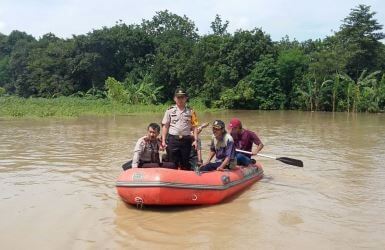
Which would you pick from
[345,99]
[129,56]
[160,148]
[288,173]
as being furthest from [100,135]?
[129,56]

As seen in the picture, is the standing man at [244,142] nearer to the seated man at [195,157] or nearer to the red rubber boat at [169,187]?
the seated man at [195,157]

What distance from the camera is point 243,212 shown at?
6078mm

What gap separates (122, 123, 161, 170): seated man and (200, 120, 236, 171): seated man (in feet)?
2.38

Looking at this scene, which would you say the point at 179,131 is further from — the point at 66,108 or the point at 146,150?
the point at 66,108

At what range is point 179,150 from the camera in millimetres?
6578

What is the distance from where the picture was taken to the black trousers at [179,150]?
6.53m

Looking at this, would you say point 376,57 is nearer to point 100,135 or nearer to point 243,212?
point 100,135

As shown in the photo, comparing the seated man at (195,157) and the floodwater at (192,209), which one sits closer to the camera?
the floodwater at (192,209)

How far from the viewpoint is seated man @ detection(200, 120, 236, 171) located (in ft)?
21.7

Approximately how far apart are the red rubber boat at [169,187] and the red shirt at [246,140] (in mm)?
1359

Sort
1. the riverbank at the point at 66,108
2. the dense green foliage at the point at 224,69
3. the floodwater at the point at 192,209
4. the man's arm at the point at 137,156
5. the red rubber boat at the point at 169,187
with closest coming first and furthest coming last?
the floodwater at the point at 192,209 → the red rubber boat at the point at 169,187 → the man's arm at the point at 137,156 → the riverbank at the point at 66,108 → the dense green foliage at the point at 224,69

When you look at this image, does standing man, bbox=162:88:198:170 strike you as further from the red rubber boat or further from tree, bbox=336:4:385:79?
tree, bbox=336:4:385:79

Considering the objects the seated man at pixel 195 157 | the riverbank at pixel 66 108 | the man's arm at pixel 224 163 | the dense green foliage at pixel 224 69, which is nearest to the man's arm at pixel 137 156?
the seated man at pixel 195 157

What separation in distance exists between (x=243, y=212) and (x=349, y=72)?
1094 inches
